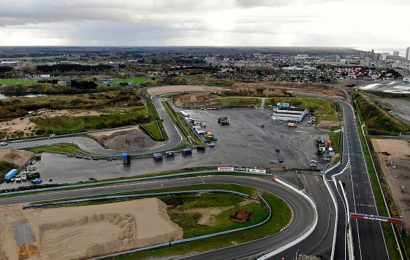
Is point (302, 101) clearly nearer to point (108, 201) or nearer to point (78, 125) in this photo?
point (78, 125)

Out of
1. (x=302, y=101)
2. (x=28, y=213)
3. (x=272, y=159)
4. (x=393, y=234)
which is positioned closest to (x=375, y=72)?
(x=302, y=101)

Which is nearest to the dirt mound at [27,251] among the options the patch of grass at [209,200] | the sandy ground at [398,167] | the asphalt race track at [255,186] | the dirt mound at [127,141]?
the asphalt race track at [255,186]

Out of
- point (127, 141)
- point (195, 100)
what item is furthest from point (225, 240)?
point (195, 100)

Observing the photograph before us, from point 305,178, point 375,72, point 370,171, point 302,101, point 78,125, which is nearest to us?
point 305,178

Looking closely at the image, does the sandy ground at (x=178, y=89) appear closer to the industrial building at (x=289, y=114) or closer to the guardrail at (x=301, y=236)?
the industrial building at (x=289, y=114)

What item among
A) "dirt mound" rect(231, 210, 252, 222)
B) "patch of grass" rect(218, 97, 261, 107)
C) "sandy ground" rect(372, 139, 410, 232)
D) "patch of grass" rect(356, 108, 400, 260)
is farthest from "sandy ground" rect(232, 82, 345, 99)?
"dirt mound" rect(231, 210, 252, 222)

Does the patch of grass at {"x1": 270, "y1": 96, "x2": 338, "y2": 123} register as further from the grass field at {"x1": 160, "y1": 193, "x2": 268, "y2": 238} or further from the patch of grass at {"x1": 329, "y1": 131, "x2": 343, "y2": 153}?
the grass field at {"x1": 160, "y1": 193, "x2": 268, "y2": 238}

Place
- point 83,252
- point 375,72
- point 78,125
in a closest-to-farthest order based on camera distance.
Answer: point 83,252 < point 78,125 < point 375,72
